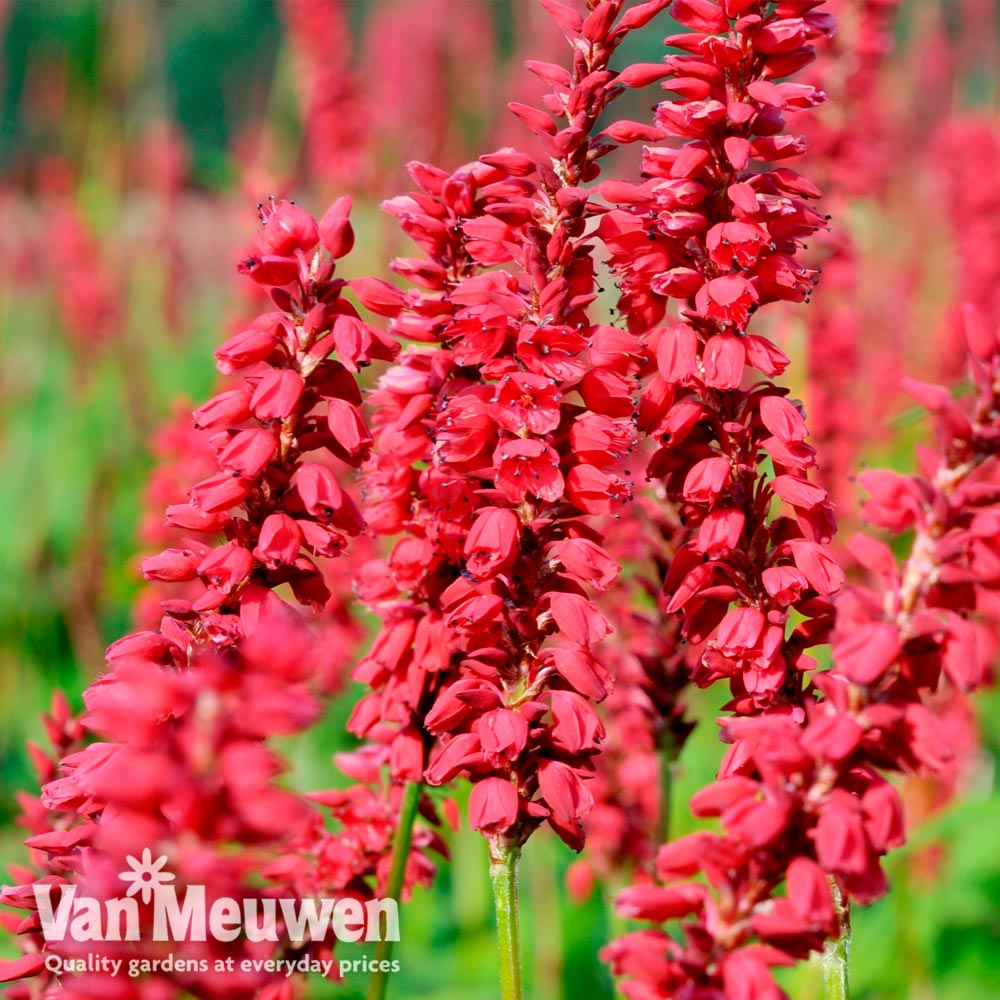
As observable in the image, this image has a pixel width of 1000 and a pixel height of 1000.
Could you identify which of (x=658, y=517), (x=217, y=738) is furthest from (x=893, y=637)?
(x=658, y=517)

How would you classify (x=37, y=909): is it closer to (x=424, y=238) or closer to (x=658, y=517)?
(x=424, y=238)

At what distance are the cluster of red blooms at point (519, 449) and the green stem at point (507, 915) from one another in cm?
3

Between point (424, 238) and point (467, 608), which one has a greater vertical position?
point (424, 238)

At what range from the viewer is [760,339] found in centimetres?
207

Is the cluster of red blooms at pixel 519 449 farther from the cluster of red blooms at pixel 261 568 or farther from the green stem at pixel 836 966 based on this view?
the green stem at pixel 836 966

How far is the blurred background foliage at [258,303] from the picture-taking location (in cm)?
496

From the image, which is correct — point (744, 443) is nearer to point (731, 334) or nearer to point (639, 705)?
point (731, 334)

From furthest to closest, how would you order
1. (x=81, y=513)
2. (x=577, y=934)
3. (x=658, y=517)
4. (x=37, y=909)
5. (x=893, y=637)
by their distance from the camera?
(x=81, y=513) < (x=577, y=934) < (x=658, y=517) < (x=37, y=909) < (x=893, y=637)

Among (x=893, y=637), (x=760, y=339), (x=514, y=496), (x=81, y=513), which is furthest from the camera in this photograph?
(x=81, y=513)

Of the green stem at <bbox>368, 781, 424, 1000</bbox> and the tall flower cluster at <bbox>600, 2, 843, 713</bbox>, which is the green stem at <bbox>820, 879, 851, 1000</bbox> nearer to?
the tall flower cluster at <bbox>600, 2, 843, 713</bbox>

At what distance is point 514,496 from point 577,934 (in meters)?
3.52

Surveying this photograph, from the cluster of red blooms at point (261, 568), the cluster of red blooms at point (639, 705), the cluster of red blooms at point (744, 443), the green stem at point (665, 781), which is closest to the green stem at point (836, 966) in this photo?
the cluster of red blooms at point (744, 443)

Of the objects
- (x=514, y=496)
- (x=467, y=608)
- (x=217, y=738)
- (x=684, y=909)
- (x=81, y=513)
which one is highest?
(x=81, y=513)

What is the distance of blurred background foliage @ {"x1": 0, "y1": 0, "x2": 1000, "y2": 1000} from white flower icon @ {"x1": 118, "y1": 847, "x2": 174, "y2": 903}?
1574mm
